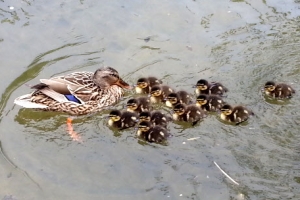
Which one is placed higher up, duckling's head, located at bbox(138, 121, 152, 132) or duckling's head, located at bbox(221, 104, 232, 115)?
duckling's head, located at bbox(221, 104, 232, 115)

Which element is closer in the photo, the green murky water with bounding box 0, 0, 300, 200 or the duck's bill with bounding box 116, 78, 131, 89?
the green murky water with bounding box 0, 0, 300, 200

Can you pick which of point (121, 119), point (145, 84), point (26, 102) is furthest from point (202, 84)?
point (26, 102)

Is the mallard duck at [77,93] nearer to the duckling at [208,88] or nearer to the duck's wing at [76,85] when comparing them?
the duck's wing at [76,85]

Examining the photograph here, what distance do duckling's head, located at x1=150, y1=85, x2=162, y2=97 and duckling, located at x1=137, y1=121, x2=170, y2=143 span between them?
50cm

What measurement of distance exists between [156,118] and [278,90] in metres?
1.24

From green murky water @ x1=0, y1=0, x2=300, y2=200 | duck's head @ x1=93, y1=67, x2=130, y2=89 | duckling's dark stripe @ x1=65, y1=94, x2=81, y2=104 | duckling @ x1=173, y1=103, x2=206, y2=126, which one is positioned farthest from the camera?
duck's head @ x1=93, y1=67, x2=130, y2=89

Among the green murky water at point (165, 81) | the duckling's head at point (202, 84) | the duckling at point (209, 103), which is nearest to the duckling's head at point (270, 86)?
the green murky water at point (165, 81)

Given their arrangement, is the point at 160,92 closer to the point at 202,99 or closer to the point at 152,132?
the point at 202,99

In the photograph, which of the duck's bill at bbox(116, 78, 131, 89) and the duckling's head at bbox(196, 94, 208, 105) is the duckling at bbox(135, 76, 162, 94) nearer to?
the duck's bill at bbox(116, 78, 131, 89)

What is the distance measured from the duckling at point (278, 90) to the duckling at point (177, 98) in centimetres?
77

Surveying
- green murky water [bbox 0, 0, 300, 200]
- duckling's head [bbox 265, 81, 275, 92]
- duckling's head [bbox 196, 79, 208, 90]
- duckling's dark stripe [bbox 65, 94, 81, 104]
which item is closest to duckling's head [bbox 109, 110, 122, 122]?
green murky water [bbox 0, 0, 300, 200]

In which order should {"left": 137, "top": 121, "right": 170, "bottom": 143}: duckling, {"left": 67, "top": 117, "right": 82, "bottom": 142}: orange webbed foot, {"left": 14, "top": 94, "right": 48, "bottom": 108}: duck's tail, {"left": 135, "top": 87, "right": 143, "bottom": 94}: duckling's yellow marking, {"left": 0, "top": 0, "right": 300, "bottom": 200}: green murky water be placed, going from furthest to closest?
{"left": 135, "top": 87, "right": 143, "bottom": 94}: duckling's yellow marking → {"left": 14, "top": 94, "right": 48, "bottom": 108}: duck's tail → {"left": 67, "top": 117, "right": 82, "bottom": 142}: orange webbed foot → {"left": 137, "top": 121, "right": 170, "bottom": 143}: duckling → {"left": 0, "top": 0, "right": 300, "bottom": 200}: green murky water

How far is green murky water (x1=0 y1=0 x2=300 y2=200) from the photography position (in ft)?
14.9

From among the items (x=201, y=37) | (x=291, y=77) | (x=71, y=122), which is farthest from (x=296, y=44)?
(x=71, y=122)
